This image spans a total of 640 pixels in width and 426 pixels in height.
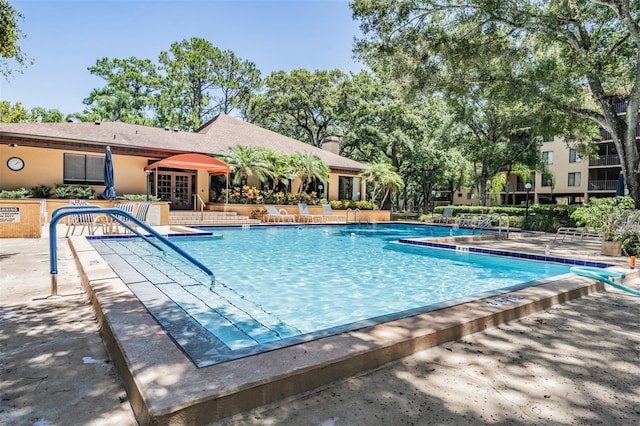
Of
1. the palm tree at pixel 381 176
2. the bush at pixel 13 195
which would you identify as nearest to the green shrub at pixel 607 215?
the palm tree at pixel 381 176

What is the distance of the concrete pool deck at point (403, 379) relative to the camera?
2.13 metres

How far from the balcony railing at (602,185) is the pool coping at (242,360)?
3797 centimetres

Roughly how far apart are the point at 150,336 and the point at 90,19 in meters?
22.7

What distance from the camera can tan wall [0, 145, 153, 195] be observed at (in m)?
15.4

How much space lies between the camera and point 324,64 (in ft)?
107

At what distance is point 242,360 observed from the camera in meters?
2.52

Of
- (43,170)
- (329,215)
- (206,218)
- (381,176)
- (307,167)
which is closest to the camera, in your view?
(43,170)

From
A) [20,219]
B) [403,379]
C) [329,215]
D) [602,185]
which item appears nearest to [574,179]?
[602,185]

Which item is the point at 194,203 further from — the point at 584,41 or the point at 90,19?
the point at 584,41

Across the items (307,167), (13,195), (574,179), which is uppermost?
(574,179)

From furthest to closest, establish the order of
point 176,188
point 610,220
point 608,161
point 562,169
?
1. point 562,169
2. point 608,161
3. point 176,188
4. point 610,220

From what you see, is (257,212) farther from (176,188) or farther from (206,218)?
(176,188)

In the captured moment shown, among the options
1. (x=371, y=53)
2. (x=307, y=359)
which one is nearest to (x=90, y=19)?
(x=371, y=53)

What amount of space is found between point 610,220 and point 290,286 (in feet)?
28.4
